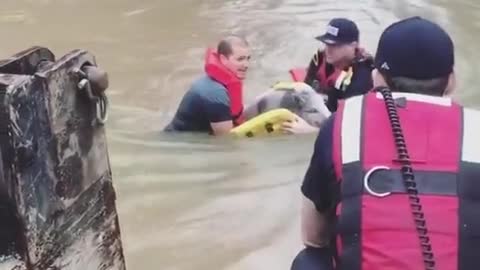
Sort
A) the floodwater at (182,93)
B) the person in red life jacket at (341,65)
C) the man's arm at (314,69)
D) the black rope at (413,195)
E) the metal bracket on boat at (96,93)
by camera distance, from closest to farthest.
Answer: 1. the black rope at (413,195)
2. the metal bracket on boat at (96,93)
3. the floodwater at (182,93)
4. the person in red life jacket at (341,65)
5. the man's arm at (314,69)

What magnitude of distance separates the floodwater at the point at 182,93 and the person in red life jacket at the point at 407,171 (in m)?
1.94

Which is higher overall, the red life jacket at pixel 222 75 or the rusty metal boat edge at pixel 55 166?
the rusty metal boat edge at pixel 55 166

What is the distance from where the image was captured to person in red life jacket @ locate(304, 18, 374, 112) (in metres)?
5.98

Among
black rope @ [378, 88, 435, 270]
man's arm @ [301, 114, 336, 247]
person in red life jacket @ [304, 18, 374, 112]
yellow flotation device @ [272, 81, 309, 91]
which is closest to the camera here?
black rope @ [378, 88, 435, 270]

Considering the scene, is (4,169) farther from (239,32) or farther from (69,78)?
(239,32)

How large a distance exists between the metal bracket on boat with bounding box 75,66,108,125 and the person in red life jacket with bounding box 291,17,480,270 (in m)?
0.63

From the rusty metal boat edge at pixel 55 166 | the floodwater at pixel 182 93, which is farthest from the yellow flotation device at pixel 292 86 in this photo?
the rusty metal boat edge at pixel 55 166

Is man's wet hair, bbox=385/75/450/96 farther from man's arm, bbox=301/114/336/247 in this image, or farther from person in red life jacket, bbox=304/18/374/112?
person in red life jacket, bbox=304/18/374/112

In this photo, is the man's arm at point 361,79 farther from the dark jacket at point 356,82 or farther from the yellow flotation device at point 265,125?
the yellow flotation device at point 265,125

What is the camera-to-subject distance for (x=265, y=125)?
6262 millimetres

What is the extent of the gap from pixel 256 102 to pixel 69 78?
4.13 metres

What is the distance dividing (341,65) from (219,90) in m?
0.85

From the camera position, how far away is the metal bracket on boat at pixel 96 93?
2.67 m

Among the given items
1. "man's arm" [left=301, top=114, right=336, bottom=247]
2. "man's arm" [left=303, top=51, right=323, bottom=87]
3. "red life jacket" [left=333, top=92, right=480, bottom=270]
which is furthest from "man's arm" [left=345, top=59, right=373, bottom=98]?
"red life jacket" [left=333, top=92, right=480, bottom=270]
